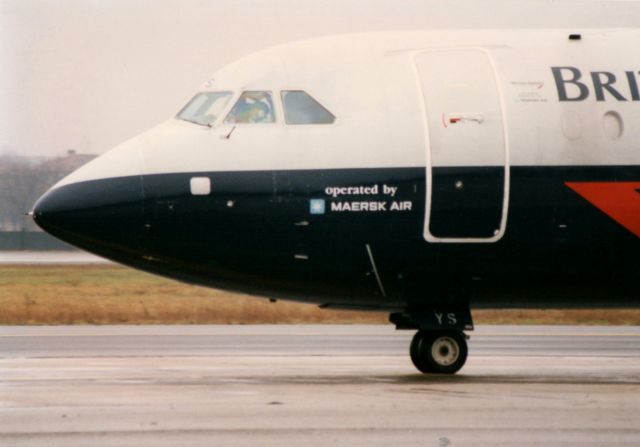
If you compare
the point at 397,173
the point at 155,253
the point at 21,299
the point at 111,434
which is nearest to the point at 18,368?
the point at 155,253

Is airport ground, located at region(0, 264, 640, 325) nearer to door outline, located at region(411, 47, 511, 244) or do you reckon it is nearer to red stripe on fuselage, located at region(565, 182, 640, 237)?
door outline, located at region(411, 47, 511, 244)

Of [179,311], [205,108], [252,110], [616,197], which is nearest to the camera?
[616,197]

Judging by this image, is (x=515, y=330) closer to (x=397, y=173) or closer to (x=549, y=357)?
(x=549, y=357)

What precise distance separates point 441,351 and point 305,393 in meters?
3.39

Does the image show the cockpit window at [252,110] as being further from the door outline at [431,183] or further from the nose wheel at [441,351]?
the nose wheel at [441,351]

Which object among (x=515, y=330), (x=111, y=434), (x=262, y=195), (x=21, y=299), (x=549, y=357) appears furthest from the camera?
(x=21, y=299)

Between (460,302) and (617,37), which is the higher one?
(617,37)

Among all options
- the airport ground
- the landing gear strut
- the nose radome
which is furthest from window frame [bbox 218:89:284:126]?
the airport ground

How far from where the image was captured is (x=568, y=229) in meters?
18.8

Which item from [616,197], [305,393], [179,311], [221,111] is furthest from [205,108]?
[179,311]

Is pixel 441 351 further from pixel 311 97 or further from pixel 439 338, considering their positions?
pixel 311 97

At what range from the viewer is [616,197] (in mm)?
18828

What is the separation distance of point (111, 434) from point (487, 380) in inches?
281

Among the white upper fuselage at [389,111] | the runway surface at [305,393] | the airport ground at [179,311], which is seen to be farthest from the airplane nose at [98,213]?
the airport ground at [179,311]
